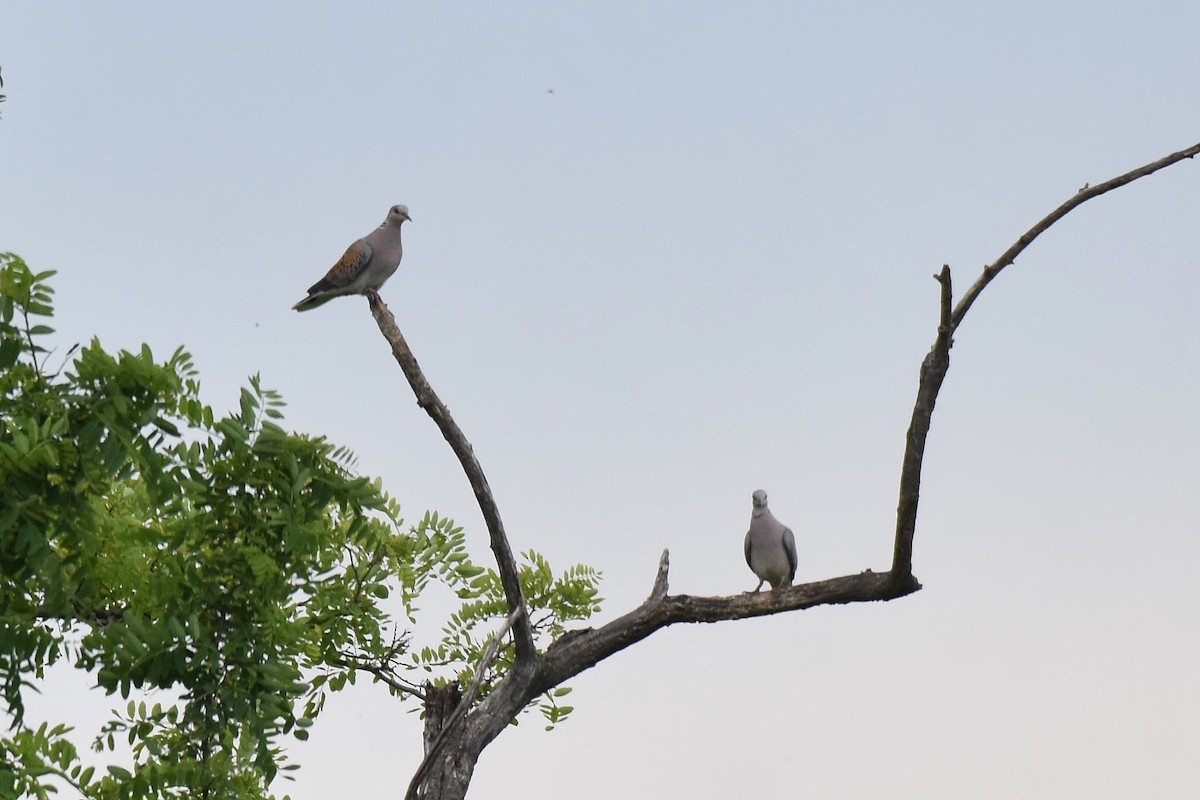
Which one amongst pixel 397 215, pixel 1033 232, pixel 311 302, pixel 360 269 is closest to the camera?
pixel 1033 232

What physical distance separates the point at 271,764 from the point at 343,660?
305 centimetres

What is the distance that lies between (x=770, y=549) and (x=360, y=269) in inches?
171

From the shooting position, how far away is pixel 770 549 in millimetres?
10359

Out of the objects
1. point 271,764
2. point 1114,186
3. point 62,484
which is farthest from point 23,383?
point 1114,186

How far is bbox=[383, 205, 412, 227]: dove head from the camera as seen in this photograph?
38.8ft

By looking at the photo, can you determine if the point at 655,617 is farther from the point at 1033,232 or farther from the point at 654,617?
the point at 1033,232

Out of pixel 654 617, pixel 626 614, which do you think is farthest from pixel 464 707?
pixel 654 617

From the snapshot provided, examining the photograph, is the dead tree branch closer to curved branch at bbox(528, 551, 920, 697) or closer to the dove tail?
curved branch at bbox(528, 551, 920, 697)

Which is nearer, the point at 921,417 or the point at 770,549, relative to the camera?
the point at 921,417

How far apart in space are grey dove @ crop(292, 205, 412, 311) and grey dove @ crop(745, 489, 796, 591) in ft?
12.9

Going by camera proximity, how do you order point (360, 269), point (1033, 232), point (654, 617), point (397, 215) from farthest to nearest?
point (397, 215) → point (360, 269) → point (654, 617) → point (1033, 232)

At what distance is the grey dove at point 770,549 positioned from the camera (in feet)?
34.0

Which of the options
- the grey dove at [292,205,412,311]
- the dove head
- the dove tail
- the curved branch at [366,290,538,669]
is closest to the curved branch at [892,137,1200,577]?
the curved branch at [366,290,538,669]

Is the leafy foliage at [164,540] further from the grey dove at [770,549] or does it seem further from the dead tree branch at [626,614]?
the grey dove at [770,549]
